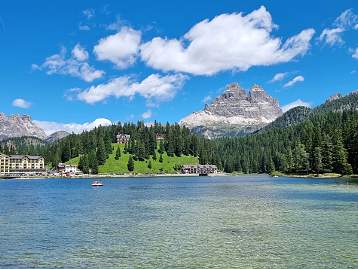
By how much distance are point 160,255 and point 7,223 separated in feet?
102

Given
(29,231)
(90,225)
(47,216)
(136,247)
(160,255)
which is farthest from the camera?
(47,216)

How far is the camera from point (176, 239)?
47.7 meters

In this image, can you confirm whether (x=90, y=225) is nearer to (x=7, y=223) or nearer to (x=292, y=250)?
(x=7, y=223)

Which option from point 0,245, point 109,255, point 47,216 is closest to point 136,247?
point 109,255

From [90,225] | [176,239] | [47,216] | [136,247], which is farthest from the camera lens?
[47,216]

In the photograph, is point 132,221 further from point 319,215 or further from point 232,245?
point 319,215

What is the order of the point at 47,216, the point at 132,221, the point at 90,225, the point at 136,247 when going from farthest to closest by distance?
the point at 47,216 < the point at 132,221 < the point at 90,225 < the point at 136,247

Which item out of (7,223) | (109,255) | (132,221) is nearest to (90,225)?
(132,221)

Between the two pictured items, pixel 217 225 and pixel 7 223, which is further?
pixel 7 223

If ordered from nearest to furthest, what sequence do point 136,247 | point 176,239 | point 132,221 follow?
1. point 136,247
2. point 176,239
3. point 132,221

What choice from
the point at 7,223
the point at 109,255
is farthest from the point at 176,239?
the point at 7,223

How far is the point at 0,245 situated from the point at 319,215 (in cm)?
4401

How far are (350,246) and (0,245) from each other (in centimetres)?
3408

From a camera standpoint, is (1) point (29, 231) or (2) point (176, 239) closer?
(2) point (176, 239)
